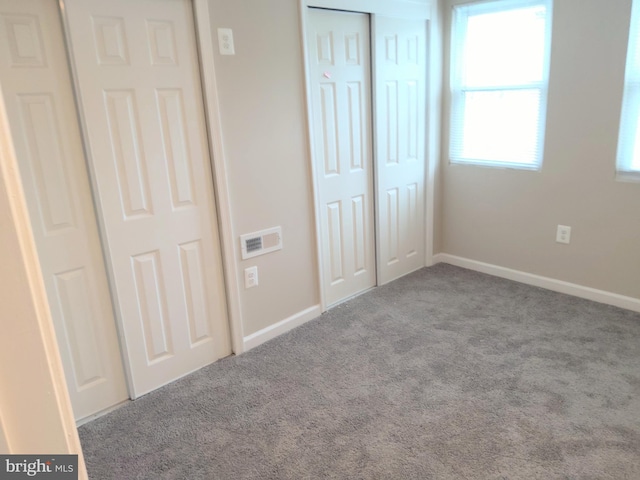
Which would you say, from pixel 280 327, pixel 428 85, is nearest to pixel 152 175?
pixel 280 327

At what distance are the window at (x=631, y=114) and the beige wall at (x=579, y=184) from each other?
4 centimetres

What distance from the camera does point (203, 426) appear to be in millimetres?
2236

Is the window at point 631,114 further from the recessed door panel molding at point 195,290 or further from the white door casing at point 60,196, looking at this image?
the white door casing at point 60,196

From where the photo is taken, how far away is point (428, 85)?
3.70 meters

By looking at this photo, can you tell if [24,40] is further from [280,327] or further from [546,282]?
[546,282]

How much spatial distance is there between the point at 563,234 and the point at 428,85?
4.91 ft

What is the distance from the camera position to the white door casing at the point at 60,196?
1.92 meters

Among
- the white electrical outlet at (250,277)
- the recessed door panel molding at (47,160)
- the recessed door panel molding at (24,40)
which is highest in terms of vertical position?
the recessed door panel molding at (24,40)

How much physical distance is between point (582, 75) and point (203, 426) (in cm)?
305

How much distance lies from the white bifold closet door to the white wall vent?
174 millimetres

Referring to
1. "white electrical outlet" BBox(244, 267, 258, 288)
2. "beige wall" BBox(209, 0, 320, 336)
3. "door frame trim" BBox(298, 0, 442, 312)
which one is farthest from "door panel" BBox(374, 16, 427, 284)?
"white electrical outlet" BBox(244, 267, 258, 288)

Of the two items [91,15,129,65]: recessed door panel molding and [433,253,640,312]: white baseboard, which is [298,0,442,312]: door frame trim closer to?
[433,253,640,312]: white baseboard

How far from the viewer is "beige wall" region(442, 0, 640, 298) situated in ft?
9.61

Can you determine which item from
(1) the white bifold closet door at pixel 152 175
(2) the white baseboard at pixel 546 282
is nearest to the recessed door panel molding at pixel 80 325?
(1) the white bifold closet door at pixel 152 175
